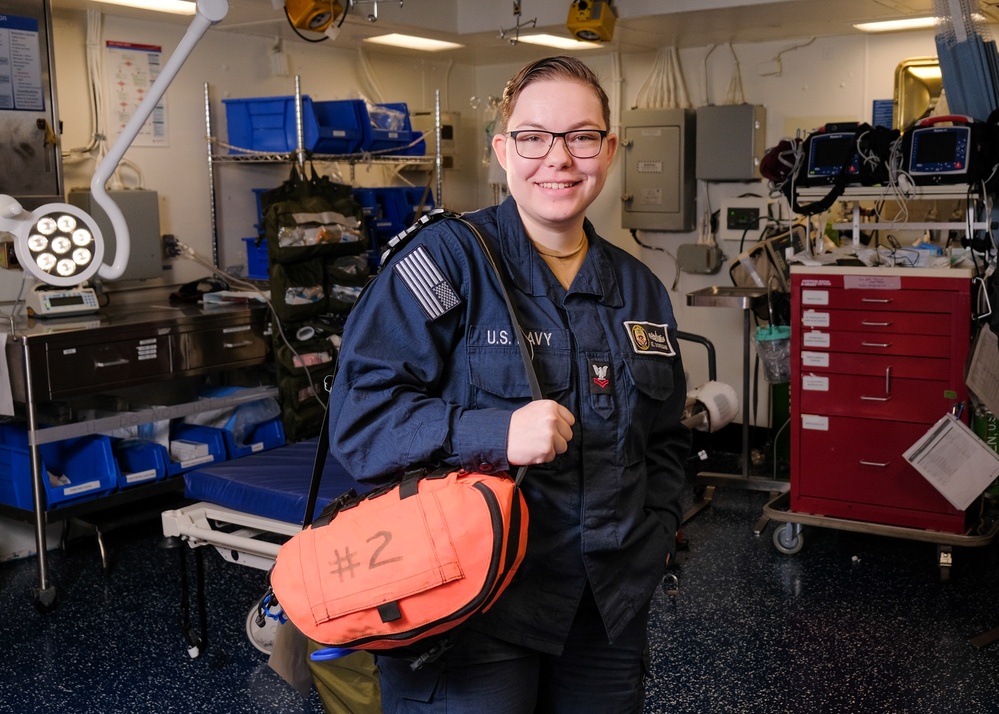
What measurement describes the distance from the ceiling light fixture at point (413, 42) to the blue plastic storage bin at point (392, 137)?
0.37 m

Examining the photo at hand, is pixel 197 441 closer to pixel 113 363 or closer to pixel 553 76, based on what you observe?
pixel 113 363

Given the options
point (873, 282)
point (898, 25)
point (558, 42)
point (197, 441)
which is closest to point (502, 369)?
point (873, 282)

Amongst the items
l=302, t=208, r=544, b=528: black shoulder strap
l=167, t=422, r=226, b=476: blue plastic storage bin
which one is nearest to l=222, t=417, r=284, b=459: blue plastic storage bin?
l=167, t=422, r=226, b=476: blue plastic storage bin

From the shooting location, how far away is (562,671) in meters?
1.47

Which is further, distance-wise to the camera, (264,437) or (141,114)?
(264,437)

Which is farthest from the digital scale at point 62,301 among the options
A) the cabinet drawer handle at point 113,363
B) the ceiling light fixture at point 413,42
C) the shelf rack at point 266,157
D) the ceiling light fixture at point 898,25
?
the ceiling light fixture at point 898,25

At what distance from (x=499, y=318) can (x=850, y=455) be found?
2982mm

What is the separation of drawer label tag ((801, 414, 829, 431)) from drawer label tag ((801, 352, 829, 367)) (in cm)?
20

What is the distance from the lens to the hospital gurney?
9.59 ft

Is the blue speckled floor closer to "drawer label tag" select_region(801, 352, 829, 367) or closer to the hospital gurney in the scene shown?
the hospital gurney

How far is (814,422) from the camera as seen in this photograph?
13.3 ft

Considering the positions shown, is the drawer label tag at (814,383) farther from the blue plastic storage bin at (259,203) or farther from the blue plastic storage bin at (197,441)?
the blue plastic storage bin at (259,203)

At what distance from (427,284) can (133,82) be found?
12.3 ft

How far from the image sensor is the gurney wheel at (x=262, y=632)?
321 centimetres
